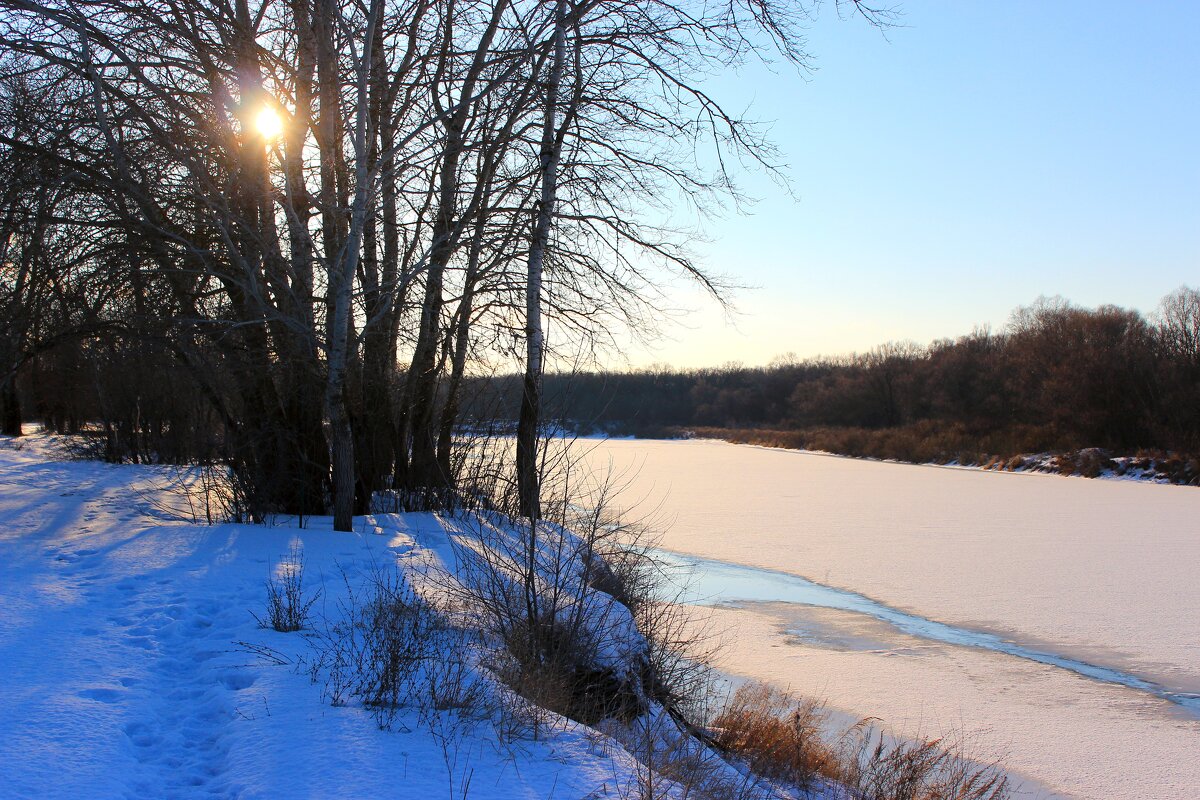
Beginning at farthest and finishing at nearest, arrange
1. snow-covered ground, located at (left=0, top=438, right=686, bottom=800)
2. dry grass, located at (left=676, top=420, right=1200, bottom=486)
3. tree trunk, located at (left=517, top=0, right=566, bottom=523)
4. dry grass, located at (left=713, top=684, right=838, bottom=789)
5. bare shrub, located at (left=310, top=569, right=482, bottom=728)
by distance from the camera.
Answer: dry grass, located at (left=676, top=420, right=1200, bottom=486) → tree trunk, located at (left=517, top=0, right=566, bottom=523) → dry grass, located at (left=713, top=684, right=838, bottom=789) → bare shrub, located at (left=310, top=569, right=482, bottom=728) → snow-covered ground, located at (left=0, top=438, right=686, bottom=800)

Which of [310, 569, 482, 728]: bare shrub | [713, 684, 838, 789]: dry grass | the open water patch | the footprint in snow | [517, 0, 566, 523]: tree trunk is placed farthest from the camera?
[517, 0, 566, 523]: tree trunk

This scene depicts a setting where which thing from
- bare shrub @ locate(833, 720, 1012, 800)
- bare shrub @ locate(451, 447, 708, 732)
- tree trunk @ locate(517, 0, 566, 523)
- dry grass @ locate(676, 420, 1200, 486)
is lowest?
bare shrub @ locate(833, 720, 1012, 800)

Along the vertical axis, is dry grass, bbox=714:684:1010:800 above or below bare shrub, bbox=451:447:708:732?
below

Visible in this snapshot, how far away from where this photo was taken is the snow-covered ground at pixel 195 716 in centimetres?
345

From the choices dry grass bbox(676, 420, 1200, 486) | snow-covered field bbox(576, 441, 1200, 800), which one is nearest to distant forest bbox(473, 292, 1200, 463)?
dry grass bbox(676, 420, 1200, 486)

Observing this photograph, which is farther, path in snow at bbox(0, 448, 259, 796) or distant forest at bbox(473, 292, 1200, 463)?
distant forest at bbox(473, 292, 1200, 463)

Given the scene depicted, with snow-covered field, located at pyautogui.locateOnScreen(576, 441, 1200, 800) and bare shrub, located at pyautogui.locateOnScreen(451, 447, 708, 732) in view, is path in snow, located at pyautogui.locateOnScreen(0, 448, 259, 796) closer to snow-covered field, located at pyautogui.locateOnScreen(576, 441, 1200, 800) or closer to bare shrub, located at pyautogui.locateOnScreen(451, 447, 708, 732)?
bare shrub, located at pyautogui.locateOnScreen(451, 447, 708, 732)

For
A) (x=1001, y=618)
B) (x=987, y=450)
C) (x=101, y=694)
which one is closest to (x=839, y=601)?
(x=1001, y=618)

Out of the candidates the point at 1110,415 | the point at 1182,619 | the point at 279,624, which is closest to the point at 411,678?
the point at 279,624

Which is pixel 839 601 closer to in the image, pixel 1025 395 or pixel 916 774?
pixel 916 774

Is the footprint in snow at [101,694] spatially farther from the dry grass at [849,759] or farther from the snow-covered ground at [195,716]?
the dry grass at [849,759]

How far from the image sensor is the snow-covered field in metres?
6.66

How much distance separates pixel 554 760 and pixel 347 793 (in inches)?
42.1

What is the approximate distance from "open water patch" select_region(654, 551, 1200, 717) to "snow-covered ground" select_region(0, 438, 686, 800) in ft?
18.7
